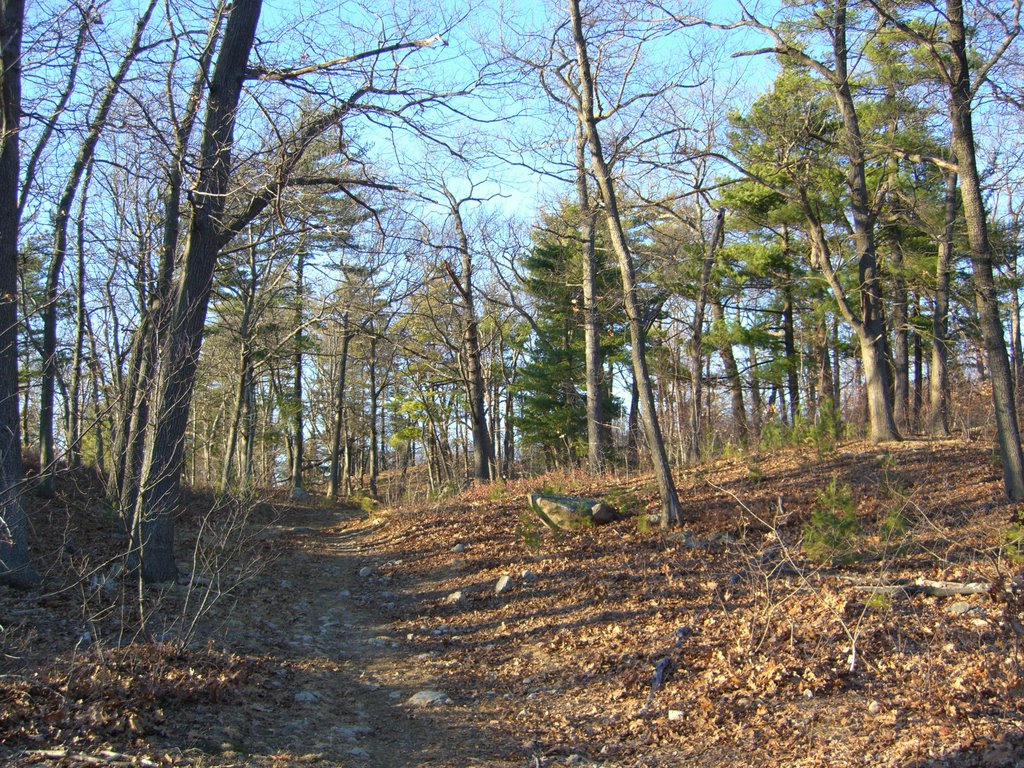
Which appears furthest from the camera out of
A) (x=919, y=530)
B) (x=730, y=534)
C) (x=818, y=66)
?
(x=818, y=66)

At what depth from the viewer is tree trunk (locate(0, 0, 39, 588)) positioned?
709cm

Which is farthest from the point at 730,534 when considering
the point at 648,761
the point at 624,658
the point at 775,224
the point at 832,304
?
the point at 832,304

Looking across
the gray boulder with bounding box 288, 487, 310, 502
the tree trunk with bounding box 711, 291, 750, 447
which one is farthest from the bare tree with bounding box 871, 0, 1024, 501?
the gray boulder with bounding box 288, 487, 310, 502

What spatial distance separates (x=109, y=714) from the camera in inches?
171

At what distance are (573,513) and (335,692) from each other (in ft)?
16.7

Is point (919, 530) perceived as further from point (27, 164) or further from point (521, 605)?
point (27, 164)

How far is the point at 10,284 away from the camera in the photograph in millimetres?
7496

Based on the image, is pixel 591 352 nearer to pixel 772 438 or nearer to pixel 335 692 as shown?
pixel 772 438

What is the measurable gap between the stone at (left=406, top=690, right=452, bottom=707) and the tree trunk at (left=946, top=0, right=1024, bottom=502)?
21.8ft

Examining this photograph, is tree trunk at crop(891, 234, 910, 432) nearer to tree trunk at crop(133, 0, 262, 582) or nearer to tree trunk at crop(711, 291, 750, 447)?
tree trunk at crop(711, 291, 750, 447)

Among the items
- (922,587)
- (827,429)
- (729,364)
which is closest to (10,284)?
(922,587)

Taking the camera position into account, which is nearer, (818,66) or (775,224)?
(818,66)

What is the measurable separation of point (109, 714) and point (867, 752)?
4.34 meters

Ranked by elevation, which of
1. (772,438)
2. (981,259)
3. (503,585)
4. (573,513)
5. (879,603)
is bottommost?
(503,585)
